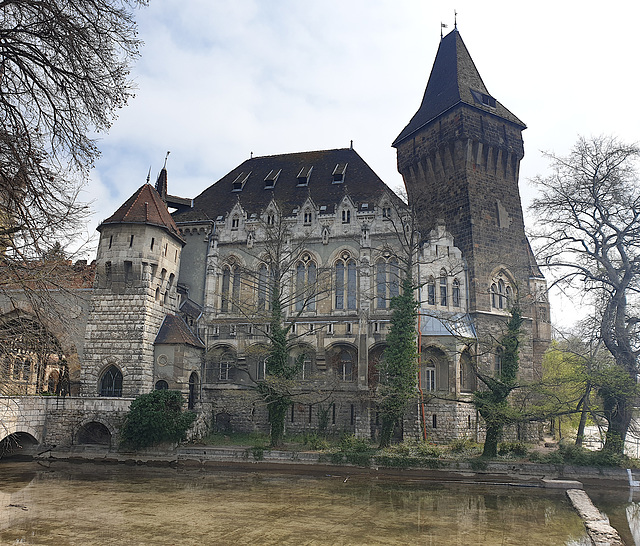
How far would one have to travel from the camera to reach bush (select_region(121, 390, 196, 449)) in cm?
2305

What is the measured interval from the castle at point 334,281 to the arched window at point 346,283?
8 cm

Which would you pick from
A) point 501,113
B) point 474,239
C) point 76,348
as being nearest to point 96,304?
point 76,348

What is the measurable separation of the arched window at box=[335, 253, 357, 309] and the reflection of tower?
9083 mm

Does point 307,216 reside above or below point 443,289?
above

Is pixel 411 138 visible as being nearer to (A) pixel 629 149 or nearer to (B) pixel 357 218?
(B) pixel 357 218

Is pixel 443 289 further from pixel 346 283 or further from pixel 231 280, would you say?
pixel 231 280

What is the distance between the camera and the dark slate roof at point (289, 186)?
31922 millimetres

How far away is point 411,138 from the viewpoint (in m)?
33.3

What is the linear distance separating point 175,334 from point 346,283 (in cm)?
944

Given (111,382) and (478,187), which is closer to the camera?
(111,382)

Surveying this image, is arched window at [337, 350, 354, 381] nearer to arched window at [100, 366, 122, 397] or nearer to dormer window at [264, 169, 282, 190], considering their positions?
arched window at [100, 366, 122, 397]

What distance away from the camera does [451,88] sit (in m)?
32.2

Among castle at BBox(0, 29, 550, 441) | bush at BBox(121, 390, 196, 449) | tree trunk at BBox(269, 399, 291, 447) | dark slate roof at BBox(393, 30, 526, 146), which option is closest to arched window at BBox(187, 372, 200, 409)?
castle at BBox(0, 29, 550, 441)

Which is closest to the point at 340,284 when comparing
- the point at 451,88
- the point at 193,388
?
the point at 193,388
